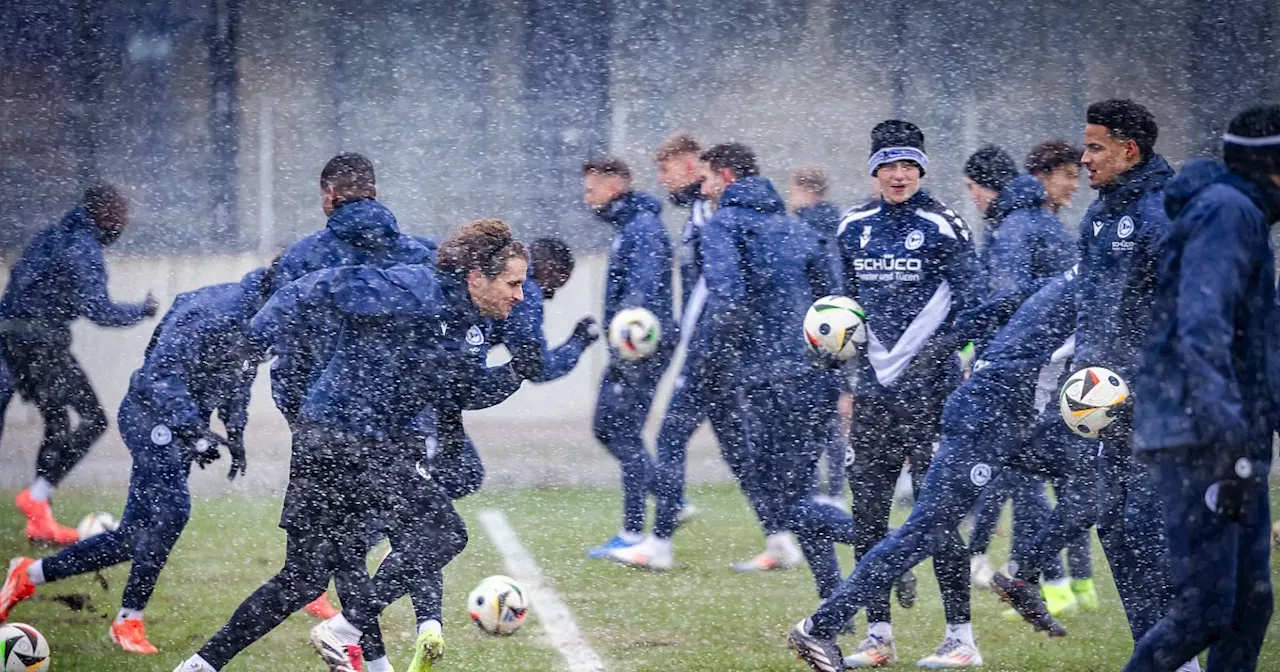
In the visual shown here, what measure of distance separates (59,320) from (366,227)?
2296 millimetres

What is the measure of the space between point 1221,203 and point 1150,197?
0.73 m

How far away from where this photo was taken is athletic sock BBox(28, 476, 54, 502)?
6930 millimetres

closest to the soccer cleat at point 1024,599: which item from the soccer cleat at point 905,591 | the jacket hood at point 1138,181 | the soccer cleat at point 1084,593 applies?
the soccer cleat at point 905,591

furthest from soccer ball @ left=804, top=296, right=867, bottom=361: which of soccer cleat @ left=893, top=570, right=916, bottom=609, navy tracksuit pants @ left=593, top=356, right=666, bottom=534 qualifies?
navy tracksuit pants @ left=593, top=356, right=666, bottom=534

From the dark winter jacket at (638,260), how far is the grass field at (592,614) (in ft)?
3.21

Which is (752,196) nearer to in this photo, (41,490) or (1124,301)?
(1124,301)

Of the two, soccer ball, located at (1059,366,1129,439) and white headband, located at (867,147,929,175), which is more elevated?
white headband, located at (867,147,929,175)

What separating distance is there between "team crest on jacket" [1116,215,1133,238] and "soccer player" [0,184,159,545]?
12.4 ft

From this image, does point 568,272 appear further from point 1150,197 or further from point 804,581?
point 1150,197

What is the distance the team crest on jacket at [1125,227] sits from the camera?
13.8 ft

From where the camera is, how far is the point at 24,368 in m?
6.96

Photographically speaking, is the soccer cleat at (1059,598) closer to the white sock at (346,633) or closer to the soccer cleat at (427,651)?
the soccer cleat at (427,651)

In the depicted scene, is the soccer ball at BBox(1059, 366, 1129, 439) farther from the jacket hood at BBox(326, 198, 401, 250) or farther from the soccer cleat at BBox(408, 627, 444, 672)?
the jacket hood at BBox(326, 198, 401, 250)

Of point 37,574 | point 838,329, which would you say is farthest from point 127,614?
point 838,329
